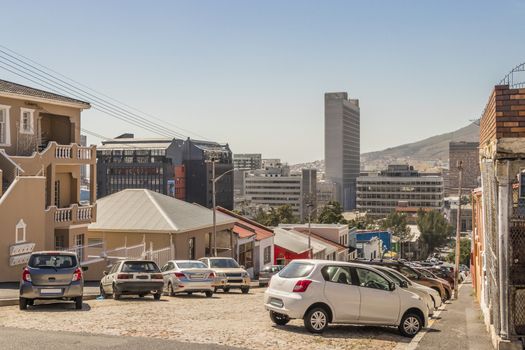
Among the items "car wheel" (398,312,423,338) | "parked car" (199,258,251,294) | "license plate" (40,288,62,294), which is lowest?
"parked car" (199,258,251,294)

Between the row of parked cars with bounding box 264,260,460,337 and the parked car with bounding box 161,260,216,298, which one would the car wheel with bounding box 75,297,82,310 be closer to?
the row of parked cars with bounding box 264,260,460,337

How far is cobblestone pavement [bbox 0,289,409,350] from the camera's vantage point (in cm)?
1270

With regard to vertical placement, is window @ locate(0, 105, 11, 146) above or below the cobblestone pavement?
above

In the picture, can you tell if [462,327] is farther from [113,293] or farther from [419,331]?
[113,293]

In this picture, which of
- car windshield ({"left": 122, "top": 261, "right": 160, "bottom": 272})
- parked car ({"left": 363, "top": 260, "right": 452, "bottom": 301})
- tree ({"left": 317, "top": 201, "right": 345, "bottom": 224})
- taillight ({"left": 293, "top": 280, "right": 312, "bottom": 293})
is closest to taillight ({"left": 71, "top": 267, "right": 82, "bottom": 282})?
car windshield ({"left": 122, "top": 261, "right": 160, "bottom": 272})

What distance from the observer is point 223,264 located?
94.9ft

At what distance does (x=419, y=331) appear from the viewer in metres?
14.4

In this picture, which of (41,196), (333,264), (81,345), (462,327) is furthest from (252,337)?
(41,196)

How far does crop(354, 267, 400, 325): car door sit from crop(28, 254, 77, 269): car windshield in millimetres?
7989

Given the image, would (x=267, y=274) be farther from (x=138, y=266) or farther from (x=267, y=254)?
(x=138, y=266)

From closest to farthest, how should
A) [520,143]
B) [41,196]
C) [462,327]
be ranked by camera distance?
[520,143], [462,327], [41,196]

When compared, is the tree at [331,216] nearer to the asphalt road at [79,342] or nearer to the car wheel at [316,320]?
the car wheel at [316,320]

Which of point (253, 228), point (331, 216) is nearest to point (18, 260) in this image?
point (253, 228)

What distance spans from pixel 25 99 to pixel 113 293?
1483cm
